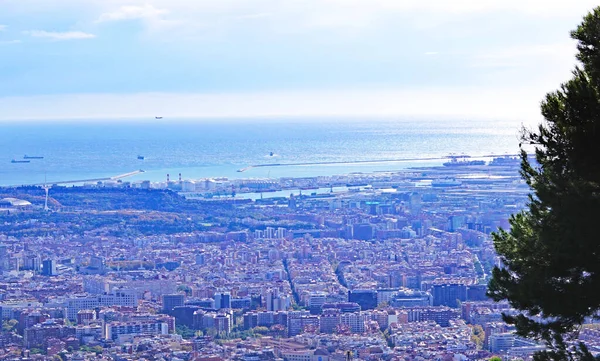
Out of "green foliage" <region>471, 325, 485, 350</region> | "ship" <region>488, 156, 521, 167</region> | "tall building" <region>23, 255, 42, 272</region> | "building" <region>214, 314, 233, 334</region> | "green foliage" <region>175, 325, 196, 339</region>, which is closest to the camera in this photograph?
"green foliage" <region>471, 325, 485, 350</region>

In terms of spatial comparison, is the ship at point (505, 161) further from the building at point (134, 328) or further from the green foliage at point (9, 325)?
the green foliage at point (9, 325)

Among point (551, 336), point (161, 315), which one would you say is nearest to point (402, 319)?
point (161, 315)

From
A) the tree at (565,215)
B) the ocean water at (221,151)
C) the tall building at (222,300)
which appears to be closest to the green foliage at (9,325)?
the tall building at (222,300)

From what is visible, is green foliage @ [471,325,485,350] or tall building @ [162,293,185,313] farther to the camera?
tall building @ [162,293,185,313]

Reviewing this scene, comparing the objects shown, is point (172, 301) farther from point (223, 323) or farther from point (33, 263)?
point (33, 263)

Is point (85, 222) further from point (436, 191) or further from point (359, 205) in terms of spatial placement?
point (436, 191)

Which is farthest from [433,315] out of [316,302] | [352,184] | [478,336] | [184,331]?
[352,184]

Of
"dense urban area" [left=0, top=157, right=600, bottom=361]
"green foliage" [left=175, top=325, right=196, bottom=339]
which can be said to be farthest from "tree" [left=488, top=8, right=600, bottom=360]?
"green foliage" [left=175, top=325, right=196, bottom=339]

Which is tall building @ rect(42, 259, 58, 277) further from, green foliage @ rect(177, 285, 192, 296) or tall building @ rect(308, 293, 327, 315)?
tall building @ rect(308, 293, 327, 315)
